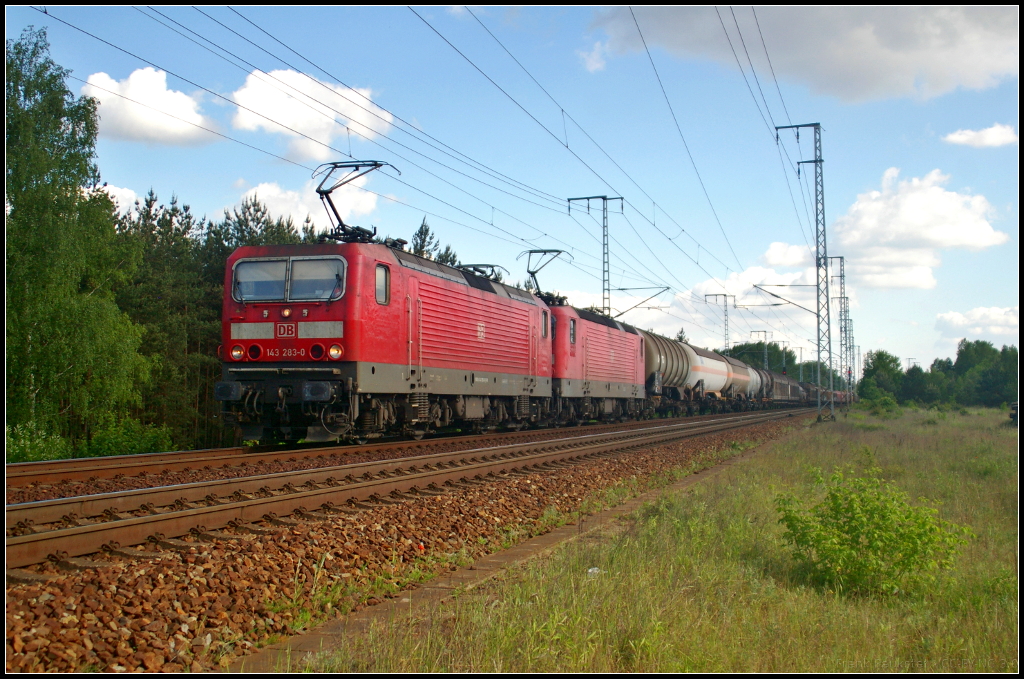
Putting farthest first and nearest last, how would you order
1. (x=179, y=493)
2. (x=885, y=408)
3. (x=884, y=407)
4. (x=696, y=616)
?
(x=884, y=407) < (x=885, y=408) < (x=179, y=493) < (x=696, y=616)

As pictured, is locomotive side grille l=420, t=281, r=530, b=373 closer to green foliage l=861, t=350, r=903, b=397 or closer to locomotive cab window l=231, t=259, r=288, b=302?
locomotive cab window l=231, t=259, r=288, b=302

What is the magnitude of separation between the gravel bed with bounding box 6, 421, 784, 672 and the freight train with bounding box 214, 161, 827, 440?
5265 millimetres

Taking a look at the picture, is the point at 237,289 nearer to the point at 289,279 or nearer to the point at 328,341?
the point at 289,279

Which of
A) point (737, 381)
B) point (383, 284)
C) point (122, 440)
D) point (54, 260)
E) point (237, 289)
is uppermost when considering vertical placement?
point (54, 260)

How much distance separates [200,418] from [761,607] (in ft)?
108

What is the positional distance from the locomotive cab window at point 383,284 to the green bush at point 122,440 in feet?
27.5

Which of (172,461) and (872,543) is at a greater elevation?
(172,461)

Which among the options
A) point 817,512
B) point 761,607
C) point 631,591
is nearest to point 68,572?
point 631,591

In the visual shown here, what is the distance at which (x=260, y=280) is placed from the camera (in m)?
13.8

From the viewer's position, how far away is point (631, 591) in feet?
17.7

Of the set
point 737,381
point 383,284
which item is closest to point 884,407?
point 737,381

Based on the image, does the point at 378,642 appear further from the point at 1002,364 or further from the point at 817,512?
the point at 1002,364

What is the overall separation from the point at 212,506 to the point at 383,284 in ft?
25.1

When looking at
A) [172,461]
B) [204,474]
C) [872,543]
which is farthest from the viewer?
[172,461]
